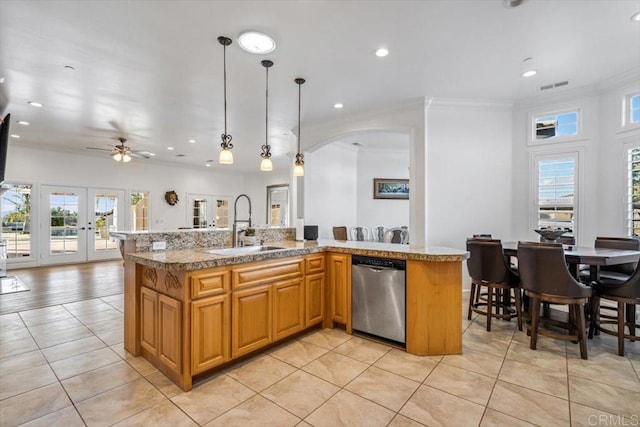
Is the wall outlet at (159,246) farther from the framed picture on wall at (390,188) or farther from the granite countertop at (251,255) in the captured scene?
the framed picture on wall at (390,188)

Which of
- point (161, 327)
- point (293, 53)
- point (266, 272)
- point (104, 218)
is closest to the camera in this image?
point (161, 327)

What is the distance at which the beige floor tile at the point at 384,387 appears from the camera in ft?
6.66

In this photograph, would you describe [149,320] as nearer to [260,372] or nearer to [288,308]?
[260,372]

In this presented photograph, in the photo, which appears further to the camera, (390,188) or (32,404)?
(390,188)

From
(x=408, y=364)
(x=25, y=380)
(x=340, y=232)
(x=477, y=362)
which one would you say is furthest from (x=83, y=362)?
(x=340, y=232)

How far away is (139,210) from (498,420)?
30.4 ft

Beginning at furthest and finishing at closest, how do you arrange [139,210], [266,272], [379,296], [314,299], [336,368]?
[139,210]
[314,299]
[379,296]
[266,272]
[336,368]

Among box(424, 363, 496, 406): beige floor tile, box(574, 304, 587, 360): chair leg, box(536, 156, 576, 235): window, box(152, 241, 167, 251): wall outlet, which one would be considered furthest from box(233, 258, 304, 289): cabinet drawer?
box(536, 156, 576, 235): window

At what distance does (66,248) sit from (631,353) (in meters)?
10.0

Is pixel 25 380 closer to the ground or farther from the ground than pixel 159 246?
closer to the ground

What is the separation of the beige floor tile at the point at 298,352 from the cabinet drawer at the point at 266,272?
2.12ft

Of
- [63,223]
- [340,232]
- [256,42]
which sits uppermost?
[256,42]

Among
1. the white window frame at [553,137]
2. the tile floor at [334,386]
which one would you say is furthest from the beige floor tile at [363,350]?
the white window frame at [553,137]

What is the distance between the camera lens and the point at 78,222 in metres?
7.52
